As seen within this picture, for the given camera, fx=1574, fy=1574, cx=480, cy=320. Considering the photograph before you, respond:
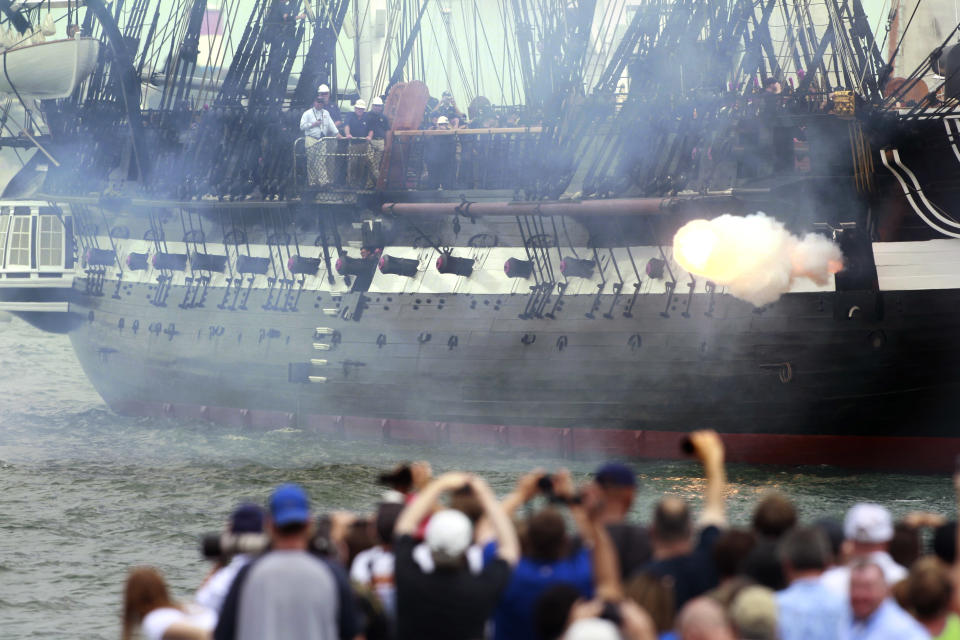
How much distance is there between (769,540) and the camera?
8.45m

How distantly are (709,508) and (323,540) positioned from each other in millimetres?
2191

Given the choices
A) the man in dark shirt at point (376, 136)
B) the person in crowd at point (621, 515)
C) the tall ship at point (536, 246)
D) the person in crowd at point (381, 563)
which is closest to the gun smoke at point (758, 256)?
the tall ship at point (536, 246)

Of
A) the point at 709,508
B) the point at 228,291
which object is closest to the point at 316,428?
the point at 228,291

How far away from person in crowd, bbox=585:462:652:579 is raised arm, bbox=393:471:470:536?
0.74 m

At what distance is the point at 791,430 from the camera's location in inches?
1001

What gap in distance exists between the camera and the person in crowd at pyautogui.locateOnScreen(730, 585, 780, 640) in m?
7.40

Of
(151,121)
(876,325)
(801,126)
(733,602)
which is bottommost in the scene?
(733,602)

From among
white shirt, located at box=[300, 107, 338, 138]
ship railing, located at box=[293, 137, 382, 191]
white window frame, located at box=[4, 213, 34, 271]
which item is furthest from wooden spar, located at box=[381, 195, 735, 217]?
white window frame, located at box=[4, 213, 34, 271]

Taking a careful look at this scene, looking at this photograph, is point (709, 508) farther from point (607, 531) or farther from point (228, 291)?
point (228, 291)

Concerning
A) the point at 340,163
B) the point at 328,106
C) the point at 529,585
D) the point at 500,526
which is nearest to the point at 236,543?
the point at 500,526

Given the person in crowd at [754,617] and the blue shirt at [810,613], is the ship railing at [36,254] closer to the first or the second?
the blue shirt at [810,613]

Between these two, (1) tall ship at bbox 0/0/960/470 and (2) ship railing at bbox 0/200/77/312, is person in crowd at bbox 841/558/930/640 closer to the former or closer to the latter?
(1) tall ship at bbox 0/0/960/470

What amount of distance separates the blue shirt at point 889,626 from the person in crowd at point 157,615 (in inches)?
133

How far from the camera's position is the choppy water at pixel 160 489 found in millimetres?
19109
